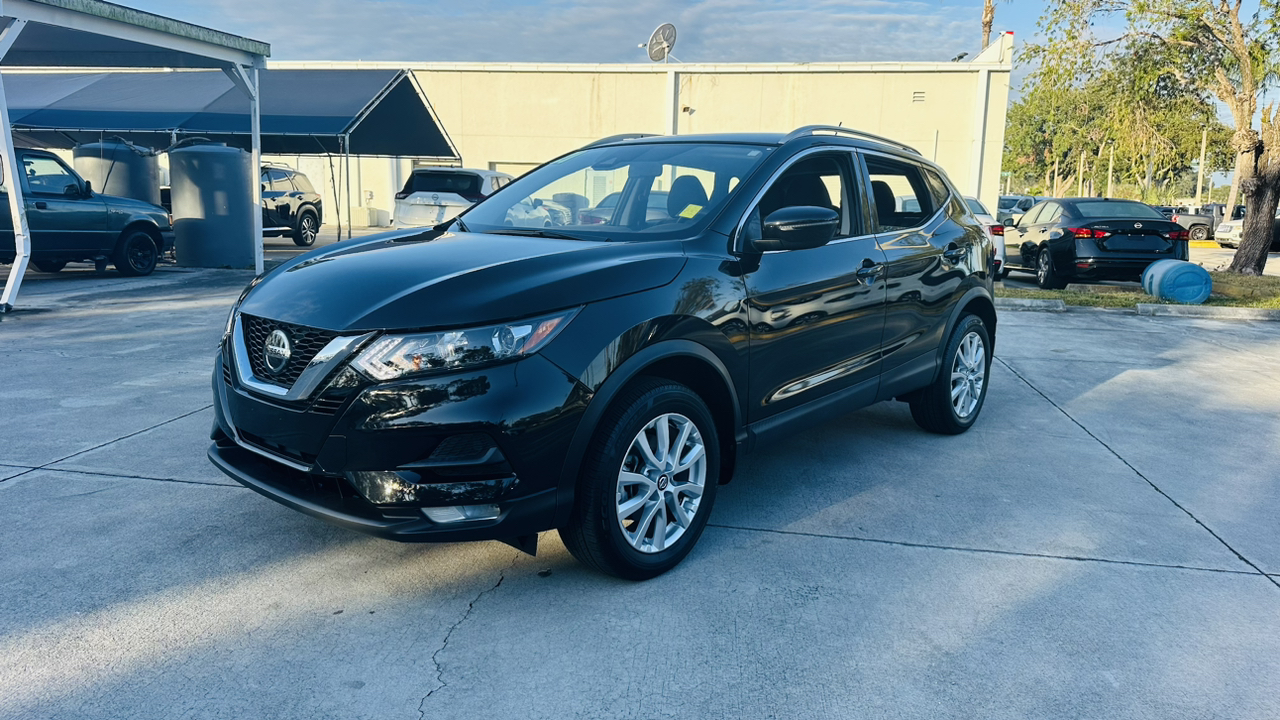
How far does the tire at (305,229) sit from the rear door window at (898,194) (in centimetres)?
1650

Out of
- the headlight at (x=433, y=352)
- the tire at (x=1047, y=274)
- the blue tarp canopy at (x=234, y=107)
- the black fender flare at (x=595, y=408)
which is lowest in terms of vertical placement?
the tire at (x=1047, y=274)

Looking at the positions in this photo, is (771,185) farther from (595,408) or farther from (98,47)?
(98,47)

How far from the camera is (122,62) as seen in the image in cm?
1427

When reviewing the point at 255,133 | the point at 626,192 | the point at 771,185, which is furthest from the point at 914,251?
the point at 255,133

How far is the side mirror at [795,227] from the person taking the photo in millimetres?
3752

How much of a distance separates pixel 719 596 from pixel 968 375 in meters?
3.07

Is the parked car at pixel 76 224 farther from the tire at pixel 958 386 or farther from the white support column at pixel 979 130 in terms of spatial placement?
the white support column at pixel 979 130

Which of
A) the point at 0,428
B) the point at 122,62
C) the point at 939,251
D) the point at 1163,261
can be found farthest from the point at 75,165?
the point at 1163,261

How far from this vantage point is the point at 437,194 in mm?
15664

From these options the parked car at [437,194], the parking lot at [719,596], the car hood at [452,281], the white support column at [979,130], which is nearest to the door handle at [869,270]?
the parking lot at [719,596]

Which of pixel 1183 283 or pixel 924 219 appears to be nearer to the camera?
pixel 924 219

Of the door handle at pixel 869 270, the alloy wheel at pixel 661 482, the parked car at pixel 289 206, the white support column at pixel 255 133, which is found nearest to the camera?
the alloy wheel at pixel 661 482

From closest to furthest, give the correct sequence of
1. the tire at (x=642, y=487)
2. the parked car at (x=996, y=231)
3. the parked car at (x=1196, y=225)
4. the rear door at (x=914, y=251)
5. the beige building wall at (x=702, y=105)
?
the tire at (x=642, y=487) → the rear door at (x=914, y=251) → the parked car at (x=996, y=231) → the beige building wall at (x=702, y=105) → the parked car at (x=1196, y=225)

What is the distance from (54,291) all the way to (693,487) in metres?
11.0
